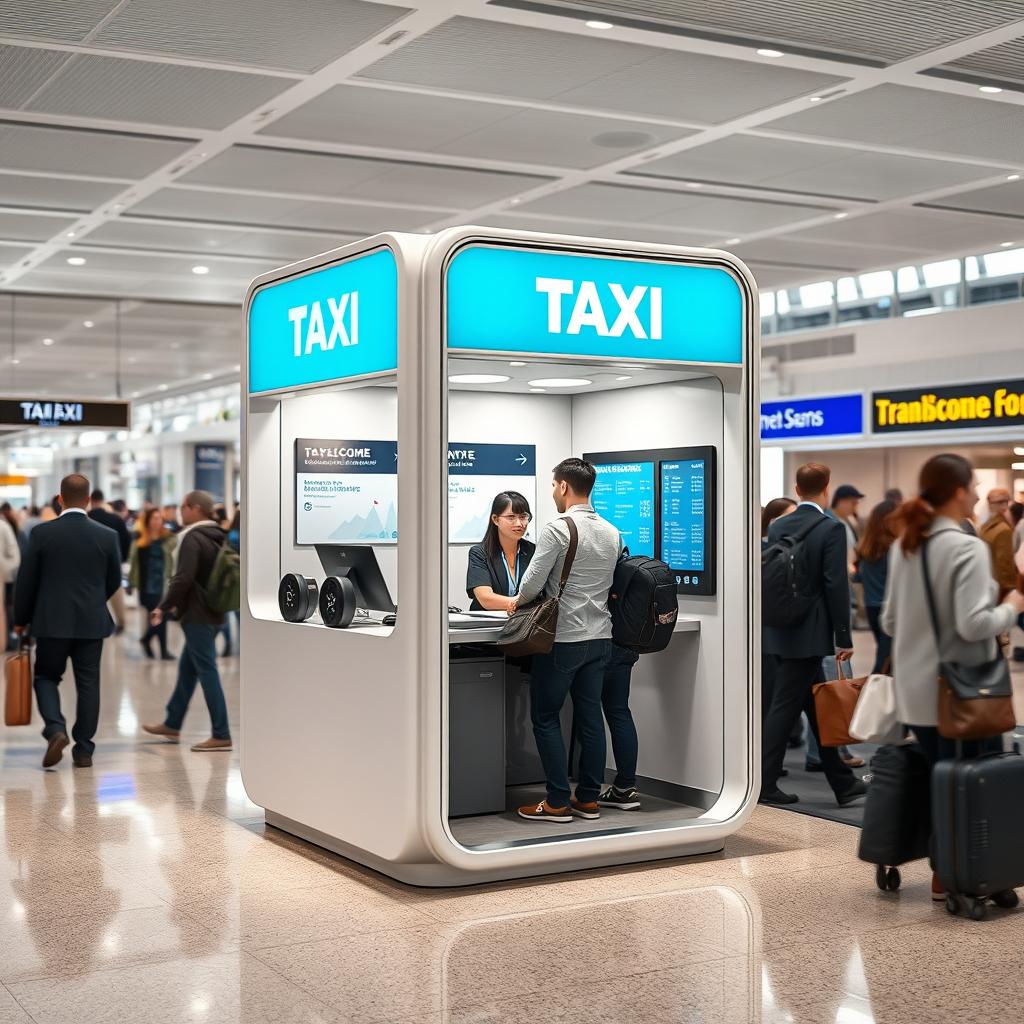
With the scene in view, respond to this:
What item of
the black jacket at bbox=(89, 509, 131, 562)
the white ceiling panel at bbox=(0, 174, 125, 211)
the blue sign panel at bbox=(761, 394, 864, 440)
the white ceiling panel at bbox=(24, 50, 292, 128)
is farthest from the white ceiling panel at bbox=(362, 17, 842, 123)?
the blue sign panel at bbox=(761, 394, 864, 440)

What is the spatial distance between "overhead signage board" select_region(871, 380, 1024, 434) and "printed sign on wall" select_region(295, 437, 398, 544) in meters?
7.84

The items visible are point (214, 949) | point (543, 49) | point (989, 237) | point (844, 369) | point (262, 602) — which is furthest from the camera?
point (844, 369)

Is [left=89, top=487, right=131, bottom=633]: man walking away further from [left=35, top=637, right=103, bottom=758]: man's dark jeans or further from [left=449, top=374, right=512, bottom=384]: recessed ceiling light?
[left=449, top=374, right=512, bottom=384]: recessed ceiling light

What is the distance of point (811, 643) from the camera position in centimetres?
670

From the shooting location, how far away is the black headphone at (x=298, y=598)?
5867 millimetres

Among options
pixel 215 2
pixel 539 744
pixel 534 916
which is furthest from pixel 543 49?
pixel 534 916

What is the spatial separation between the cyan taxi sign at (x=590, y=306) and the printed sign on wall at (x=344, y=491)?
1.28 m

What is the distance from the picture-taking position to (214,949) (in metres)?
4.39

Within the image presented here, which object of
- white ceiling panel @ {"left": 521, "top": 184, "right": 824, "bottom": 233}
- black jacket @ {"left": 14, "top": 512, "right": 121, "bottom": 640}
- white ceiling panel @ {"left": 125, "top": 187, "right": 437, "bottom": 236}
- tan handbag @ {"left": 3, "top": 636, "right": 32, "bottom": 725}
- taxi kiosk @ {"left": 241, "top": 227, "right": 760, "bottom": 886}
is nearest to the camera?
taxi kiosk @ {"left": 241, "top": 227, "right": 760, "bottom": 886}

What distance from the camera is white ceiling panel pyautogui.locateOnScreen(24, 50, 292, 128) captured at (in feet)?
23.1

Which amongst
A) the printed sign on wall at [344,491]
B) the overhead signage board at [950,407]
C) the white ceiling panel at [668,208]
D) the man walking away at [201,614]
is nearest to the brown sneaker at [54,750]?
the man walking away at [201,614]

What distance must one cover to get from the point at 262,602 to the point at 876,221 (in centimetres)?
628

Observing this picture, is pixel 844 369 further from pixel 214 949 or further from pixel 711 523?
pixel 214 949

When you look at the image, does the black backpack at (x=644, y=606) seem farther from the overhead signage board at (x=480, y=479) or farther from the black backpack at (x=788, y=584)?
the overhead signage board at (x=480, y=479)
